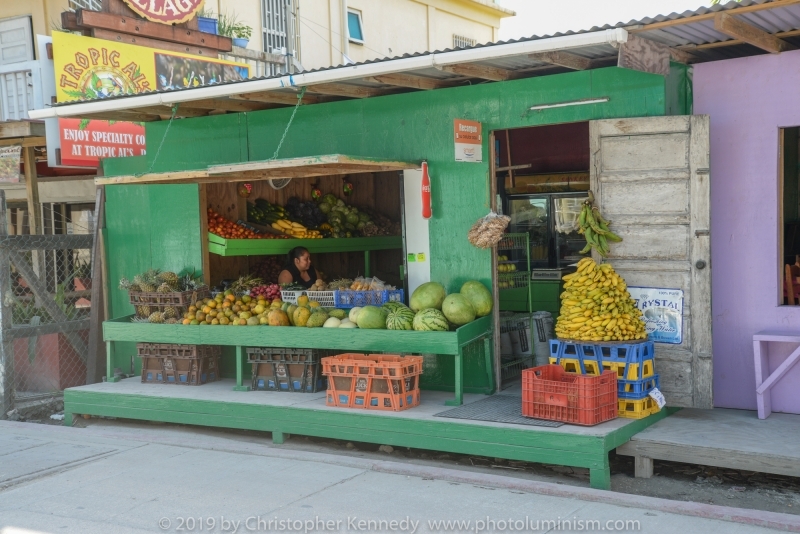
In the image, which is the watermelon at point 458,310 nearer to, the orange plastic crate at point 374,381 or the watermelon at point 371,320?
the orange plastic crate at point 374,381

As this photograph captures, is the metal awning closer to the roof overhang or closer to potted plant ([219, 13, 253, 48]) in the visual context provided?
the roof overhang

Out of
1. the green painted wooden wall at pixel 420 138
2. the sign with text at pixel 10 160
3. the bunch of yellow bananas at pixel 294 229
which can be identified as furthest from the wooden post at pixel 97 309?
the sign with text at pixel 10 160

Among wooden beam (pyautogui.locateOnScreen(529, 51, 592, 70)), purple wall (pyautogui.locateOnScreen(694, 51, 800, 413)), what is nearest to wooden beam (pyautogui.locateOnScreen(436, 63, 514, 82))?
wooden beam (pyautogui.locateOnScreen(529, 51, 592, 70))

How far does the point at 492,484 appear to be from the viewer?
22.8 ft

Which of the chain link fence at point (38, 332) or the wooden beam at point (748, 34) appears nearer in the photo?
the wooden beam at point (748, 34)

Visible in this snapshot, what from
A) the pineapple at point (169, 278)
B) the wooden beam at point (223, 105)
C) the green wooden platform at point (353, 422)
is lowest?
the green wooden platform at point (353, 422)

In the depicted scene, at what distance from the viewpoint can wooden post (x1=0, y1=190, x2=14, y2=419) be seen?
10.2 meters

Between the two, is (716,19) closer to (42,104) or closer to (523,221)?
(523,221)

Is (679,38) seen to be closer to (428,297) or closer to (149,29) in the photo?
(428,297)

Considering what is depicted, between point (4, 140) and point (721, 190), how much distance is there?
10.8 metres

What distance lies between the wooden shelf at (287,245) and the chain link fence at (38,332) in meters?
2.14

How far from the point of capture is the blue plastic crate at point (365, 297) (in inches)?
364

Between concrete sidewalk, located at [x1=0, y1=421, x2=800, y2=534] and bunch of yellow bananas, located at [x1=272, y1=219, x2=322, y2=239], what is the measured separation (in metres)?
3.74

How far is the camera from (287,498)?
674cm
